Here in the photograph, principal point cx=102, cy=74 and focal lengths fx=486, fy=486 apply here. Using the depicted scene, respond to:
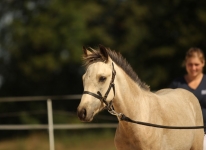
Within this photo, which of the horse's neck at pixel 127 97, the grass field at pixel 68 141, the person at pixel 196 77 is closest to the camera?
the horse's neck at pixel 127 97

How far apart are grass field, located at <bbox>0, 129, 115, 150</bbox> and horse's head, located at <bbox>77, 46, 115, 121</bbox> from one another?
8714 millimetres

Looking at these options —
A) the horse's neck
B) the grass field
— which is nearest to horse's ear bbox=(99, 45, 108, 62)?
the horse's neck

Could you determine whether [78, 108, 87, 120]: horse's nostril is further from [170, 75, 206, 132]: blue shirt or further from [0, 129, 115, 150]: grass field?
[0, 129, 115, 150]: grass field

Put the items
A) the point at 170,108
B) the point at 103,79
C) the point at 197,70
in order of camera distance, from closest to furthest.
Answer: the point at 103,79 → the point at 170,108 → the point at 197,70

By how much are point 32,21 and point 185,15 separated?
6727 millimetres

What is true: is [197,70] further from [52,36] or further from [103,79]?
[52,36]

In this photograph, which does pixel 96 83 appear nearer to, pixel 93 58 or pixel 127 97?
pixel 93 58

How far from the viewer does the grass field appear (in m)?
13.3

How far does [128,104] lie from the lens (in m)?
4.47

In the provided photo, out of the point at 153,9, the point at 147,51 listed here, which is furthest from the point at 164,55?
the point at 153,9

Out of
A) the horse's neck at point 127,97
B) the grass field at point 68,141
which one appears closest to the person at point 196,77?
the horse's neck at point 127,97

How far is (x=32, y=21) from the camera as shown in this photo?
2120 cm

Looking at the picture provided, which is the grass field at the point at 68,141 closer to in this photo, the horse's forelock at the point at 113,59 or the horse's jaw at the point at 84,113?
the horse's forelock at the point at 113,59

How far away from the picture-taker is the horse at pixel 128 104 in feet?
13.6
